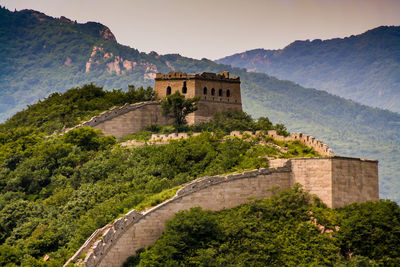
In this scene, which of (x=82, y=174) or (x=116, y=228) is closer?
(x=116, y=228)

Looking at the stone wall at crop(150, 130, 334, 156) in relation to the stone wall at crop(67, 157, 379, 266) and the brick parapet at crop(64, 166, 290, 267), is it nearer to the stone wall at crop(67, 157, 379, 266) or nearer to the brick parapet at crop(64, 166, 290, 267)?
the stone wall at crop(67, 157, 379, 266)

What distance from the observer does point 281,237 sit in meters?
48.6

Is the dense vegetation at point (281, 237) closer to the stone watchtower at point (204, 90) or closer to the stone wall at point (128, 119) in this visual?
the stone wall at point (128, 119)

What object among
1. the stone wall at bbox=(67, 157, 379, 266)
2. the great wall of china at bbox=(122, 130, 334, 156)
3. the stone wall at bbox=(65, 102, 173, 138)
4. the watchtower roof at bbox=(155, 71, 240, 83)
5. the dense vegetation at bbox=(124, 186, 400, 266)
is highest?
the watchtower roof at bbox=(155, 71, 240, 83)

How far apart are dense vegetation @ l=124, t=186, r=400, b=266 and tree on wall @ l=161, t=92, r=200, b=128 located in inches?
735

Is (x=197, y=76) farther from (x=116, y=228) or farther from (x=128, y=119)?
(x=116, y=228)

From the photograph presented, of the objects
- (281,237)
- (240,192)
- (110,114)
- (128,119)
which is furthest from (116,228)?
(128,119)

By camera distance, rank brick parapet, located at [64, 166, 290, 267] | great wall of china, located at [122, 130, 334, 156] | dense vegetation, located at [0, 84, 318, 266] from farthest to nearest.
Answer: great wall of china, located at [122, 130, 334, 156] < dense vegetation, located at [0, 84, 318, 266] < brick parapet, located at [64, 166, 290, 267]

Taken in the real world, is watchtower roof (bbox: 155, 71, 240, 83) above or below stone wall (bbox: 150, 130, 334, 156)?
above

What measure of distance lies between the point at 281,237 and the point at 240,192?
13.8 ft

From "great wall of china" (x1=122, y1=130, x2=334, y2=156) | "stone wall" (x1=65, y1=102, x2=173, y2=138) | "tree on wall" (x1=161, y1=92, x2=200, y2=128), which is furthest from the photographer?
"stone wall" (x1=65, y1=102, x2=173, y2=138)

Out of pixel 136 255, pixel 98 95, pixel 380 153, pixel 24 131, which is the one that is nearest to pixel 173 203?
pixel 136 255

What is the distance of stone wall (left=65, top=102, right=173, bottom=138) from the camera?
68.1 m

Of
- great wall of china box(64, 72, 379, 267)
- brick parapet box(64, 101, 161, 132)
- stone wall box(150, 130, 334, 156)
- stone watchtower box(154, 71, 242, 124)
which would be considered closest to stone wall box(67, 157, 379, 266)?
great wall of china box(64, 72, 379, 267)
